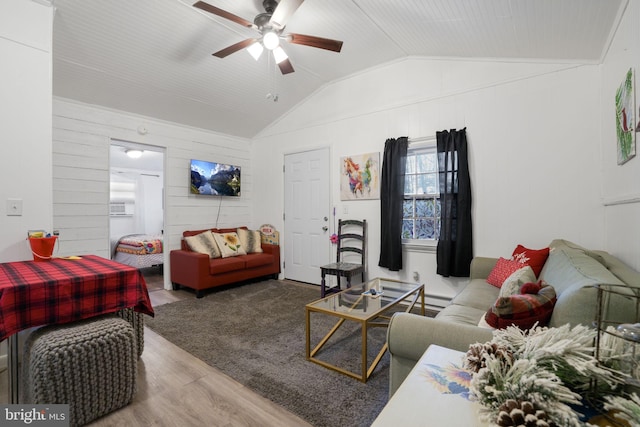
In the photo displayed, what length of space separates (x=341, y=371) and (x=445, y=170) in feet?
7.64

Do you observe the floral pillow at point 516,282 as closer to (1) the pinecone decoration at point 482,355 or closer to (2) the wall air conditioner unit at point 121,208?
(1) the pinecone decoration at point 482,355

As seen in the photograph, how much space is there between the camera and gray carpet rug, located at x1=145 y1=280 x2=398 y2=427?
70.2 inches

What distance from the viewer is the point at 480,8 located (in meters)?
2.26

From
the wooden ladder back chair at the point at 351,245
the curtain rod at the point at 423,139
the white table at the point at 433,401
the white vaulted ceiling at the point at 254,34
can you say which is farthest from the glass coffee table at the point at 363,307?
the white vaulted ceiling at the point at 254,34

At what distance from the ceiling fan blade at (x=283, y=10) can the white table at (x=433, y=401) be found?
2297 mm

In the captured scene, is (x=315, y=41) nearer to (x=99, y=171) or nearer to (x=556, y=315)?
(x=556, y=315)

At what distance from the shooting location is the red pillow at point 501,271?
2.55 m

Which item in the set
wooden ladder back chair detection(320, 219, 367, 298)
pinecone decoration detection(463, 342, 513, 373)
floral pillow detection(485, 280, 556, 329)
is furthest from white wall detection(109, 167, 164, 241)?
pinecone decoration detection(463, 342, 513, 373)

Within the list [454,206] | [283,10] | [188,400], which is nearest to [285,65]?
[283,10]

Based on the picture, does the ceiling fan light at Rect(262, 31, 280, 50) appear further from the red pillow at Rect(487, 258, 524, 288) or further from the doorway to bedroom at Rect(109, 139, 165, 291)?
the doorway to bedroom at Rect(109, 139, 165, 291)

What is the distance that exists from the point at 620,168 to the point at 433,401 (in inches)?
94.7

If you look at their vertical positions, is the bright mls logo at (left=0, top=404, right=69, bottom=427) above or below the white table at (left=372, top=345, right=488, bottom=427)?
below

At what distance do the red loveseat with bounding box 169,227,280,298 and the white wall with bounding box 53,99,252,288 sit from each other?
25 cm

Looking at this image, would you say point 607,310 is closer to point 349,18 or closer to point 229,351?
point 229,351
